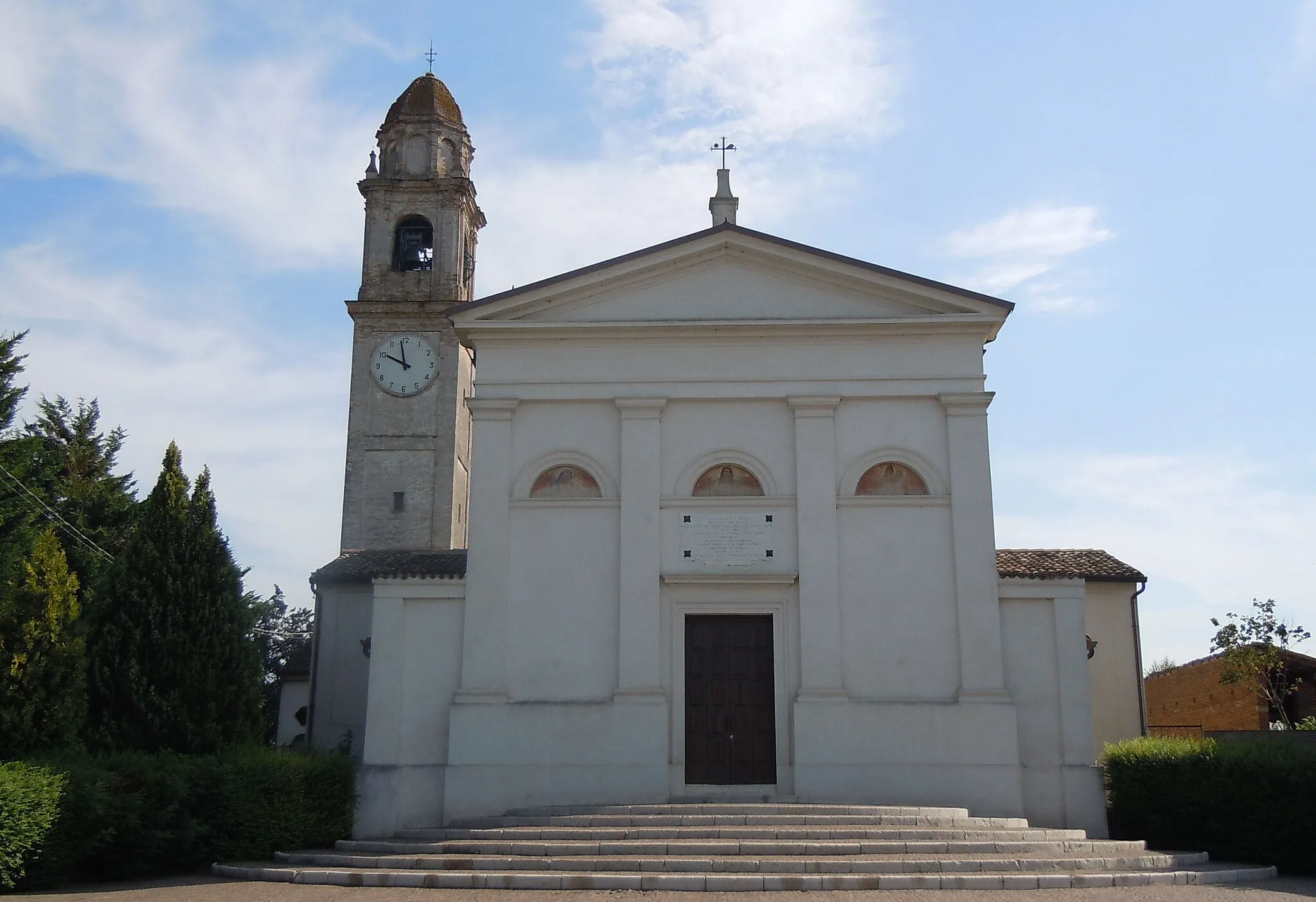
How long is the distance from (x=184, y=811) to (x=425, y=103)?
71.1 ft

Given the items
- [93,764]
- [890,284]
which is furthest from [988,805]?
[93,764]

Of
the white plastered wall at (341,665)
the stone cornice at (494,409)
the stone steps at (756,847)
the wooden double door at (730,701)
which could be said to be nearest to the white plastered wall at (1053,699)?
the stone steps at (756,847)

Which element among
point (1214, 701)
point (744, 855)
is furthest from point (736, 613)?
point (1214, 701)

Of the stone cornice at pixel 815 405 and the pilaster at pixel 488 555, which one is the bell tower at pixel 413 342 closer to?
the pilaster at pixel 488 555

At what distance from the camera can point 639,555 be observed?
17250 mm

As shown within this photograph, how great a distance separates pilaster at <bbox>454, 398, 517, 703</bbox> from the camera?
1705 cm

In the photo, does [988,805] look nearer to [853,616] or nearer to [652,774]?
[853,616]

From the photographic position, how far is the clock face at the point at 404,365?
93.4ft

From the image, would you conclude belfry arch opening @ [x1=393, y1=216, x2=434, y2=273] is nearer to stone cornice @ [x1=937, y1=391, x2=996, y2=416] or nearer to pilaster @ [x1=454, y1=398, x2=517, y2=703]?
pilaster @ [x1=454, y1=398, x2=517, y2=703]

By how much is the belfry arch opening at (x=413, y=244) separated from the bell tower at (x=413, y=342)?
2 cm

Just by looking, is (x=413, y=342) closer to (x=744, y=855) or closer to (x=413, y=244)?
(x=413, y=244)

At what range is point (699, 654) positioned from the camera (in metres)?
17.2

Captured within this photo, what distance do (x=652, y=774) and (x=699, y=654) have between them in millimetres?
1815

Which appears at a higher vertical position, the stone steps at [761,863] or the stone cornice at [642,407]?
the stone cornice at [642,407]
